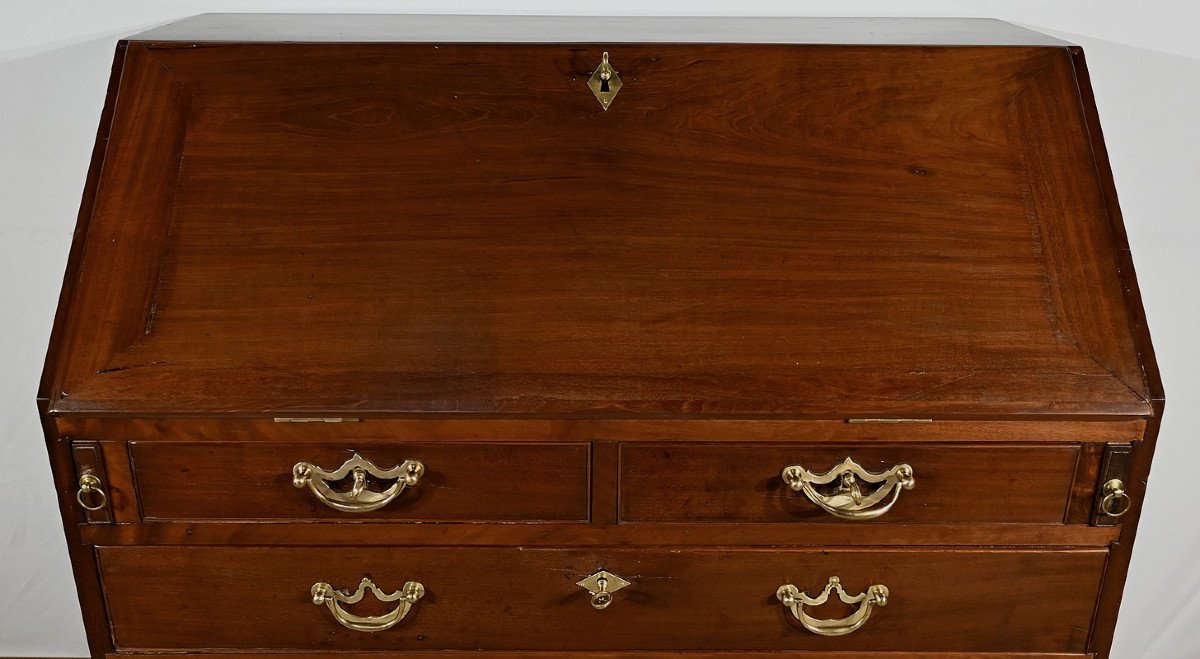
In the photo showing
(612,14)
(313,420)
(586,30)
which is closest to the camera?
(313,420)

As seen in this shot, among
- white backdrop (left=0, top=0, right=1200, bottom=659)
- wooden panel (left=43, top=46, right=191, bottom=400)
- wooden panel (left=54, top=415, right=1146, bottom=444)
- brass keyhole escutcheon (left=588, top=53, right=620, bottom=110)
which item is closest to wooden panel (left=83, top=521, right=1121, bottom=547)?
wooden panel (left=54, top=415, right=1146, bottom=444)

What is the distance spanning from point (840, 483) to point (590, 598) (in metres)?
0.37

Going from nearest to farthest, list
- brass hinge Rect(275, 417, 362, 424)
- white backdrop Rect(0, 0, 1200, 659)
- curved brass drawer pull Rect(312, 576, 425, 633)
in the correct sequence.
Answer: brass hinge Rect(275, 417, 362, 424) → curved brass drawer pull Rect(312, 576, 425, 633) → white backdrop Rect(0, 0, 1200, 659)

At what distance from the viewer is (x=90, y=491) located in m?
1.18

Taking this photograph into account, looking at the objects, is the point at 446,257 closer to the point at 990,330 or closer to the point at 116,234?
the point at 116,234

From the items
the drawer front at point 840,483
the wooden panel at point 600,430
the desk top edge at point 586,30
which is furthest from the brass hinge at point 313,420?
the desk top edge at point 586,30

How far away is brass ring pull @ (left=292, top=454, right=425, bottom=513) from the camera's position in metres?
1.17

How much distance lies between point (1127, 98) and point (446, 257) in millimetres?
1439

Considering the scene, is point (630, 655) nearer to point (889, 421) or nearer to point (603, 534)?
point (603, 534)

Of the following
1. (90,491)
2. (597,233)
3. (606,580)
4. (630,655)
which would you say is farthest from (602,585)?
(90,491)

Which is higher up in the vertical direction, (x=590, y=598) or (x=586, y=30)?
(x=586, y=30)

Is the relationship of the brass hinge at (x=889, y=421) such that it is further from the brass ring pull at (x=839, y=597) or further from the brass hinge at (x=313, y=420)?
the brass hinge at (x=313, y=420)

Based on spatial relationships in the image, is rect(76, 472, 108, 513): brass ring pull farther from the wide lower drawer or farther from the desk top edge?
the desk top edge

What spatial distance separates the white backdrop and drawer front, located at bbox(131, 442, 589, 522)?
953 mm
